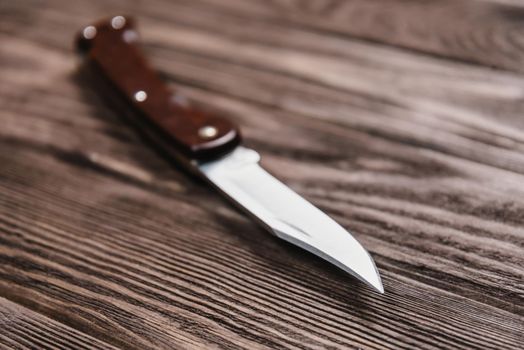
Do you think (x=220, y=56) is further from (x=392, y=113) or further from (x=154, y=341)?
(x=154, y=341)

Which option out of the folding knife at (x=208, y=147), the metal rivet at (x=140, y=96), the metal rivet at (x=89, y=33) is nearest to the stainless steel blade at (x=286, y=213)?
the folding knife at (x=208, y=147)

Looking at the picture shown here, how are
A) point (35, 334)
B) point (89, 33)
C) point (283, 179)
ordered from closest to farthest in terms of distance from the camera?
point (35, 334), point (283, 179), point (89, 33)

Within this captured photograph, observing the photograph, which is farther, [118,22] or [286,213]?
[118,22]

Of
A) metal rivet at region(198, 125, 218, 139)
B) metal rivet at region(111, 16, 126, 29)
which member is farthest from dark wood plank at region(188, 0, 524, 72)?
metal rivet at region(198, 125, 218, 139)

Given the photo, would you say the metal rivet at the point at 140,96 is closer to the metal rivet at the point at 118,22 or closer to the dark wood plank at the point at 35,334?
the metal rivet at the point at 118,22

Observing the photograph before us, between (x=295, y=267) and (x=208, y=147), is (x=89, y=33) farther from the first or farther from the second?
(x=295, y=267)

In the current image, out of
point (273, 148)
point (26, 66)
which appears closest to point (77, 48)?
point (26, 66)

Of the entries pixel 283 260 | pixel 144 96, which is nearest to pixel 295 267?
pixel 283 260

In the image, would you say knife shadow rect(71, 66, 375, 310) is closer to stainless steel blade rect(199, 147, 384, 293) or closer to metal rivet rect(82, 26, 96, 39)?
stainless steel blade rect(199, 147, 384, 293)
